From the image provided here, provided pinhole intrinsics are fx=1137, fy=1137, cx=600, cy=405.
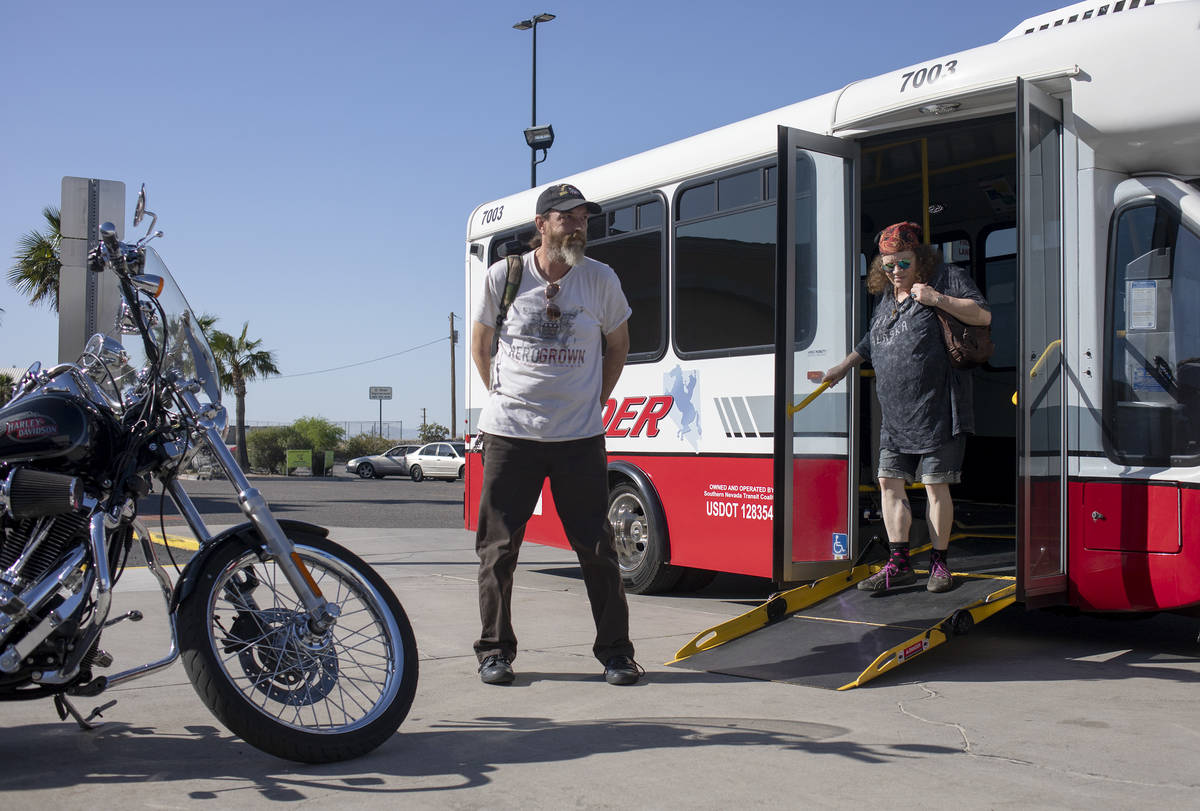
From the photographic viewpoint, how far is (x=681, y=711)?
4.43m

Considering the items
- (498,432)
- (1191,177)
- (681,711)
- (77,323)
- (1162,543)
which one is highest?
(1191,177)

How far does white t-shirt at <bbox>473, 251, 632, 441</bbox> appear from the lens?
4922 millimetres

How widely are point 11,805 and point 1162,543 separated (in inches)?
189

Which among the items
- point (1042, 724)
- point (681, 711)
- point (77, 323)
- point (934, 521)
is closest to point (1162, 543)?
point (934, 521)

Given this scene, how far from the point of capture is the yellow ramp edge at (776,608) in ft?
18.2

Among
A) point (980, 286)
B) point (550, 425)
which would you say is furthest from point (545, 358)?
point (980, 286)

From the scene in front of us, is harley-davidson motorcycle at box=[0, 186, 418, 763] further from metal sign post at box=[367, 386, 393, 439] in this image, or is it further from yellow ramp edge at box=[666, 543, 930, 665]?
metal sign post at box=[367, 386, 393, 439]

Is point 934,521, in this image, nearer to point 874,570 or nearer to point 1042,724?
point 874,570

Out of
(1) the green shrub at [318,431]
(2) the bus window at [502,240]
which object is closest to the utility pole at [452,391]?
(1) the green shrub at [318,431]

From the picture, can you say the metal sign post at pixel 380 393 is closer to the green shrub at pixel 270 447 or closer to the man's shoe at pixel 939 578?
the green shrub at pixel 270 447

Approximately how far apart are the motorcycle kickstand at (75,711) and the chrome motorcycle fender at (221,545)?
0.55m

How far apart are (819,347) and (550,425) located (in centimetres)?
220

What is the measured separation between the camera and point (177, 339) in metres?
3.81

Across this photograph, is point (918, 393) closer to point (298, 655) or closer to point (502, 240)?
point (298, 655)
